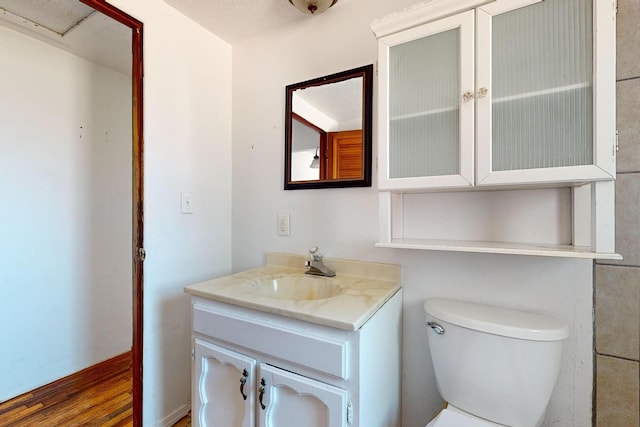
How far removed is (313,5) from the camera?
133cm

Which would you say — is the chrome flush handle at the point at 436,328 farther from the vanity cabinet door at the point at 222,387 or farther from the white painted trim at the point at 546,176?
the vanity cabinet door at the point at 222,387

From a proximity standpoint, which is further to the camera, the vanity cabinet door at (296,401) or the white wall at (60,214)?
the white wall at (60,214)

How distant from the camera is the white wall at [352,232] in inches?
39.1

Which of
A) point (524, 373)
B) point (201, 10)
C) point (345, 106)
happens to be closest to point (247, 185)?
point (345, 106)

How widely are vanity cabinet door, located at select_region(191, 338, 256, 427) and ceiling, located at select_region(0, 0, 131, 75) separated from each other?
1744 millimetres

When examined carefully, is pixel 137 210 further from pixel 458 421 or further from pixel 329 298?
pixel 458 421

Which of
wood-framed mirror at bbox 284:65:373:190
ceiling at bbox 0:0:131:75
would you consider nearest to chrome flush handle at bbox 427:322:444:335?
wood-framed mirror at bbox 284:65:373:190

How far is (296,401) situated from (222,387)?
0.35m

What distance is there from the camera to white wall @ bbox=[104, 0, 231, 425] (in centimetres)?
137

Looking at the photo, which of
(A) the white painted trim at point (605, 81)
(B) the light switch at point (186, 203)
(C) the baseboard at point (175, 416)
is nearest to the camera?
(A) the white painted trim at point (605, 81)

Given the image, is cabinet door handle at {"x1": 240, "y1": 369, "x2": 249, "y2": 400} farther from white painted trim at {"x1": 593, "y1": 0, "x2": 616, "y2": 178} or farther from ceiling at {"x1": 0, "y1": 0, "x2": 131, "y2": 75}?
ceiling at {"x1": 0, "y1": 0, "x2": 131, "y2": 75}

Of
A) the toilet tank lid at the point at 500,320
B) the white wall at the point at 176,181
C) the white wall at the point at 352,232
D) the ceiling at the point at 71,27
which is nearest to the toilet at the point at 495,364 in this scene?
the toilet tank lid at the point at 500,320

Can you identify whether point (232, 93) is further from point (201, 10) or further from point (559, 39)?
point (559, 39)

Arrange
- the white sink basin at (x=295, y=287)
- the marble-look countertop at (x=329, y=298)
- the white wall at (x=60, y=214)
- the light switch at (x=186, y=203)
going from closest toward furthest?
the marble-look countertop at (x=329, y=298) → the white sink basin at (x=295, y=287) → the light switch at (x=186, y=203) → the white wall at (x=60, y=214)
